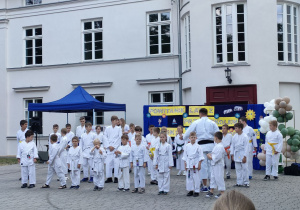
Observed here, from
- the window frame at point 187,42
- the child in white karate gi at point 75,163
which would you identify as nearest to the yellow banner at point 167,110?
the window frame at point 187,42

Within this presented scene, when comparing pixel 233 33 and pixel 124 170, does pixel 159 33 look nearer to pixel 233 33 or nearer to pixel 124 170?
pixel 233 33

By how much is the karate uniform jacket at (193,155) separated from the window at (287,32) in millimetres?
9608

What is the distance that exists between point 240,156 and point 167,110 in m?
5.85

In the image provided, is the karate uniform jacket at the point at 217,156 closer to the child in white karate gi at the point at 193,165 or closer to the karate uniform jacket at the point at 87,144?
the child in white karate gi at the point at 193,165

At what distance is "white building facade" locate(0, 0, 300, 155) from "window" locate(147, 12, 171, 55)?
0.17ft

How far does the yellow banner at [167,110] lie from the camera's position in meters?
17.3

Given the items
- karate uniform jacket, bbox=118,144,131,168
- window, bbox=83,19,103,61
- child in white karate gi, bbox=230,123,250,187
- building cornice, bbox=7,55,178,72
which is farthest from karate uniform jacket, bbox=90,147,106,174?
window, bbox=83,19,103,61

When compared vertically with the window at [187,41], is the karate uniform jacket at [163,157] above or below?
below

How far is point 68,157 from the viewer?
12.8m

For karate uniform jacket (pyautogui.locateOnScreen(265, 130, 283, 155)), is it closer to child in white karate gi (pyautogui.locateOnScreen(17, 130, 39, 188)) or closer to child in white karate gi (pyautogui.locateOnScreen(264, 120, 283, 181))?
child in white karate gi (pyautogui.locateOnScreen(264, 120, 283, 181))

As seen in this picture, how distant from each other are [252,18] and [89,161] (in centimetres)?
927

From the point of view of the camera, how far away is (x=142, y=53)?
22016 mm

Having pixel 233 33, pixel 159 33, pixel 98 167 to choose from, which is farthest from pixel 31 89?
pixel 98 167

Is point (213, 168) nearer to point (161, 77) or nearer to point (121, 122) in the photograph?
point (121, 122)
